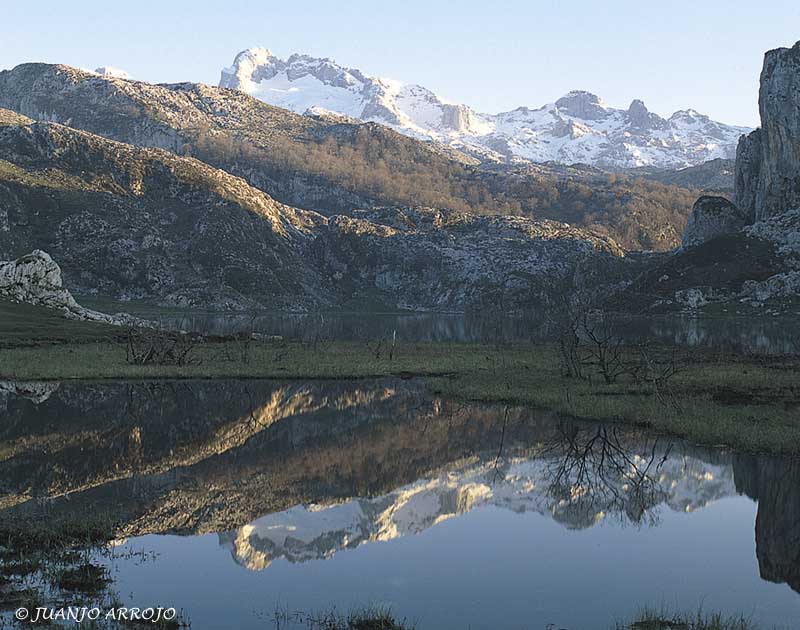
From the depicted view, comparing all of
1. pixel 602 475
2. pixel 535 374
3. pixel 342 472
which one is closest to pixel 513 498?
pixel 602 475

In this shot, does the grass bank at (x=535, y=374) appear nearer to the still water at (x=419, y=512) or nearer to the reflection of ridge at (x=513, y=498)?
the still water at (x=419, y=512)

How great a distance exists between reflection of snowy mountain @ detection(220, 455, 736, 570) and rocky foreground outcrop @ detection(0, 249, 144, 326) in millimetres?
103794

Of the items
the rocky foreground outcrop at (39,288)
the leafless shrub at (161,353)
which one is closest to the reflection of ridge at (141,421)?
the leafless shrub at (161,353)

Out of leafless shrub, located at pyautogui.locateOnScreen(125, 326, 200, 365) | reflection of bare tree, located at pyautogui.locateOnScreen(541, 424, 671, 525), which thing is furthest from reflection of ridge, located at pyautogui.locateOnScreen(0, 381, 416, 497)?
reflection of bare tree, located at pyautogui.locateOnScreen(541, 424, 671, 525)

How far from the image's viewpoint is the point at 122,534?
2394cm

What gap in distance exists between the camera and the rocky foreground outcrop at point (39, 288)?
12650 centimetres

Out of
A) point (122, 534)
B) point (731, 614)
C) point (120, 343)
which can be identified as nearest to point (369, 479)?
point (122, 534)

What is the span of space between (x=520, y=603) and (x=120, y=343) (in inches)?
3361

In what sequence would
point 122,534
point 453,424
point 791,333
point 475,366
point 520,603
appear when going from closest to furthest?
point 520,603, point 122,534, point 453,424, point 475,366, point 791,333

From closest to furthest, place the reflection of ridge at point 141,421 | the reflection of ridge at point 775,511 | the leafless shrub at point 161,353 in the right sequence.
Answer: the reflection of ridge at point 775,511
the reflection of ridge at point 141,421
the leafless shrub at point 161,353

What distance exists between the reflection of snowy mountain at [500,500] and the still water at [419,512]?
0.11 metres

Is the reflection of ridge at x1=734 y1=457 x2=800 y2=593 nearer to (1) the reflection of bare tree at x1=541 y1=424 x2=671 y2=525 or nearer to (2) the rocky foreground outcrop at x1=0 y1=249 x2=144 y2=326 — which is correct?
(1) the reflection of bare tree at x1=541 y1=424 x2=671 y2=525

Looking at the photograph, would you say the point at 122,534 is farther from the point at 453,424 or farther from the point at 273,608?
the point at 453,424

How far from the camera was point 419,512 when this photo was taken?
27797mm
